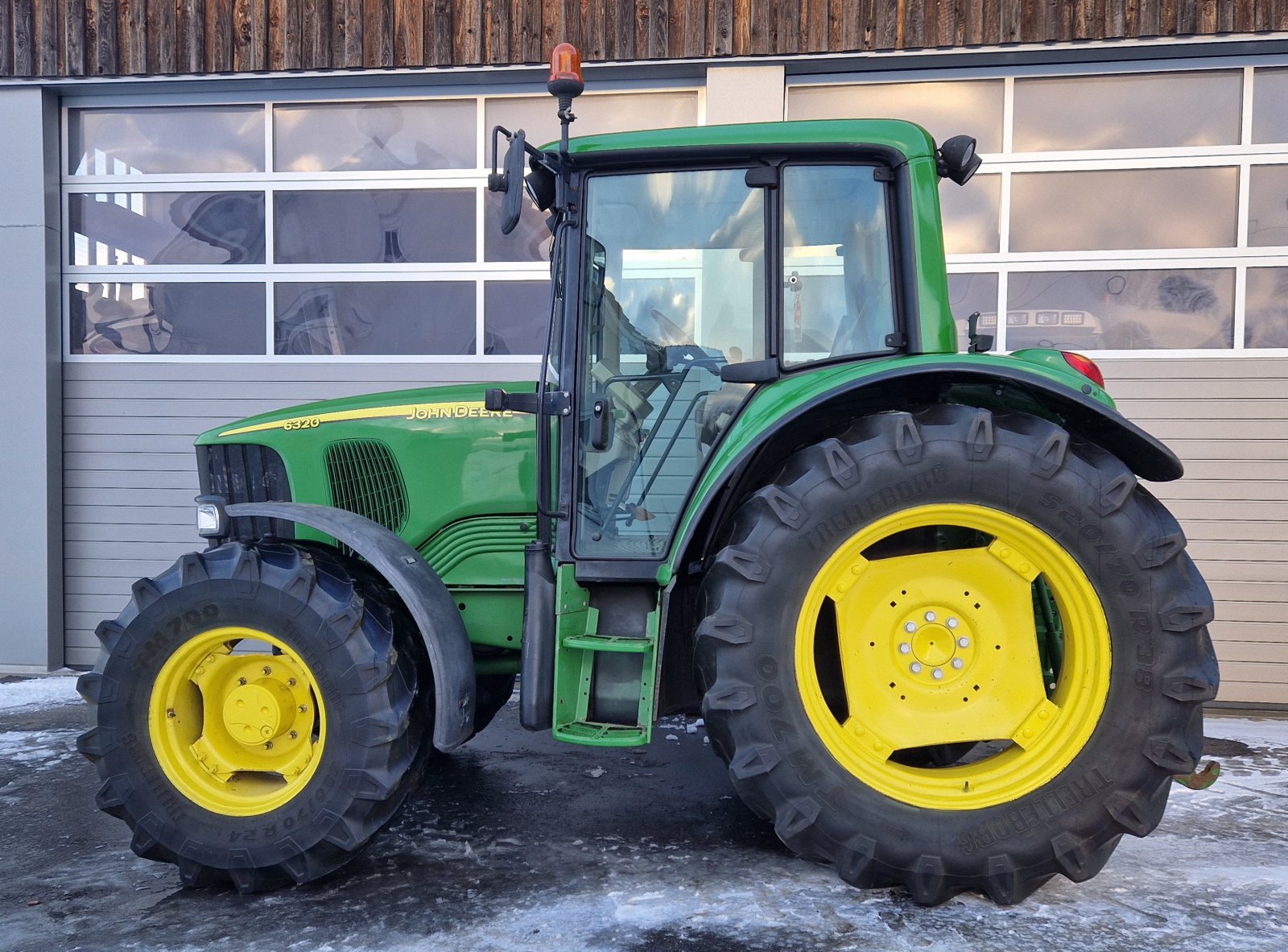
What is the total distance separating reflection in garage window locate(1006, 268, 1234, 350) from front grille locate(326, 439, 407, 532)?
380 cm

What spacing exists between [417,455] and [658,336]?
94 cm

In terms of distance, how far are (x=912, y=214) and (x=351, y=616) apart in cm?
196

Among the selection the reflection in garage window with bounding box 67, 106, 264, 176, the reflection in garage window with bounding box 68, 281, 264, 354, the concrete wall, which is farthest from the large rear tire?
the reflection in garage window with bounding box 67, 106, 264, 176

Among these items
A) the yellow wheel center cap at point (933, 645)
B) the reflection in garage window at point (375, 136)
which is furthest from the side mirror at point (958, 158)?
the reflection in garage window at point (375, 136)

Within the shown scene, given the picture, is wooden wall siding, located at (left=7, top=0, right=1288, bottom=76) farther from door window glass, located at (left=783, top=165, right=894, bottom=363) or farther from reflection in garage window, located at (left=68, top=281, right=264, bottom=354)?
door window glass, located at (left=783, top=165, right=894, bottom=363)

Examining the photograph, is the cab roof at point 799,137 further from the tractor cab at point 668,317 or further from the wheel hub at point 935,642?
the wheel hub at point 935,642

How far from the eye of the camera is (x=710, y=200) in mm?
2605

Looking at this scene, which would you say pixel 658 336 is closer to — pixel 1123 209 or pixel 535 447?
pixel 535 447

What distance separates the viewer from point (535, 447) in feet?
9.34

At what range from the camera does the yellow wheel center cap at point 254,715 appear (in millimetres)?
2518

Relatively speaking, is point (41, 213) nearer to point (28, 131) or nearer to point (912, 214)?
point (28, 131)

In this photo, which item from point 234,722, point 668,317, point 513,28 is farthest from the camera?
point 513,28

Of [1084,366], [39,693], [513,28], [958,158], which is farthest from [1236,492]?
[39,693]

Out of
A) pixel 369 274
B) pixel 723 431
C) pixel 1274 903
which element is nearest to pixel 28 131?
pixel 369 274
